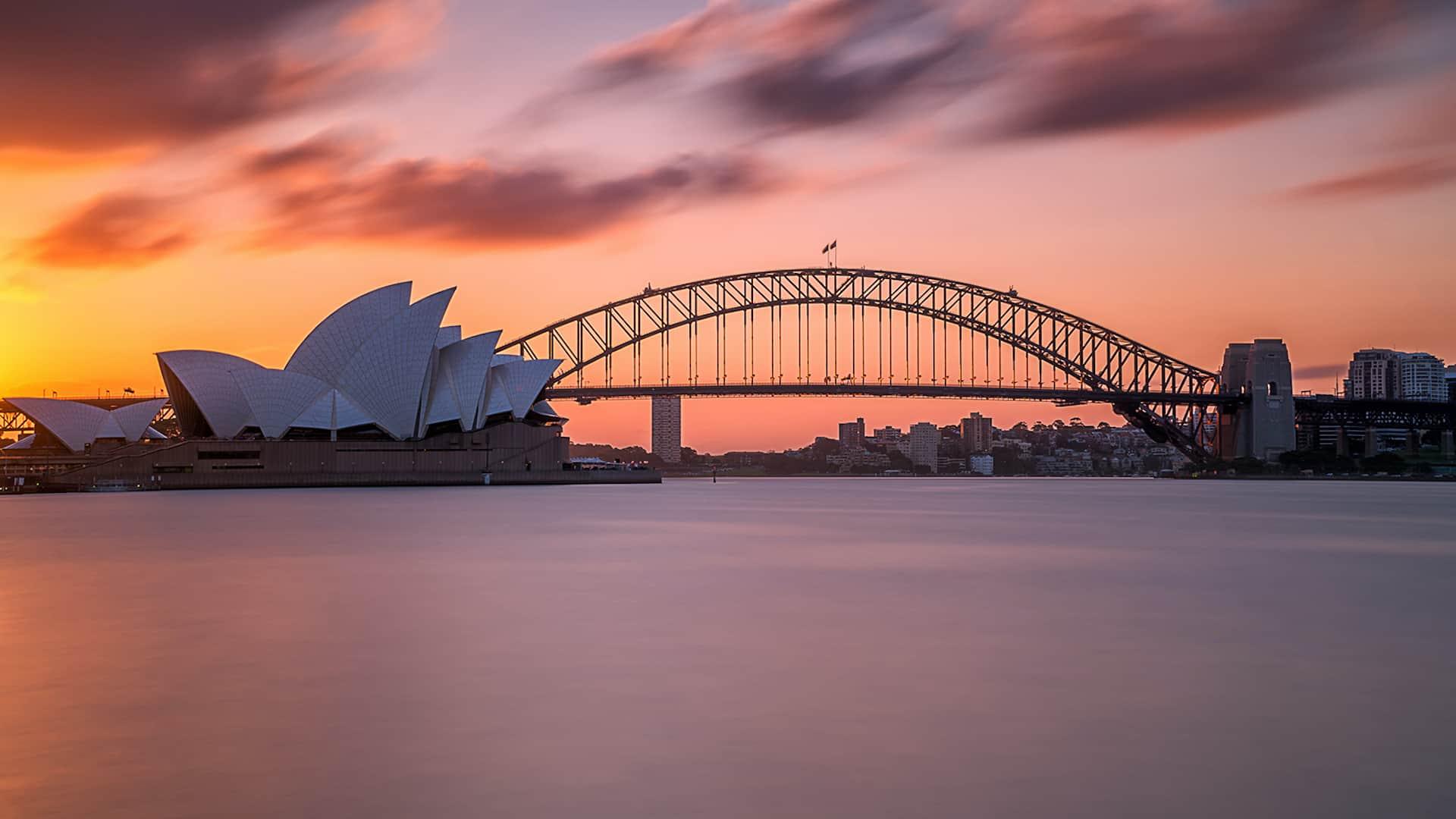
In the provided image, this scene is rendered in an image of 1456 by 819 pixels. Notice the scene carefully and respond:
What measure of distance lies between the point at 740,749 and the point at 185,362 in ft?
231

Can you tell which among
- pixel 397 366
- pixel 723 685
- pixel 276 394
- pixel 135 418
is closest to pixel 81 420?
pixel 135 418

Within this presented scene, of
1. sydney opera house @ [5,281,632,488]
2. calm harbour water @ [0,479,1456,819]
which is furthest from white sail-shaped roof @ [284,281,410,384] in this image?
calm harbour water @ [0,479,1456,819]

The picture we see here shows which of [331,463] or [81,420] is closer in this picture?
[331,463]

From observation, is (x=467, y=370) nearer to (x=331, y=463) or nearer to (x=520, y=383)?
(x=520, y=383)

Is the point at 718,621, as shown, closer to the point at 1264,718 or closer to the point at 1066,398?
the point at 1264,718

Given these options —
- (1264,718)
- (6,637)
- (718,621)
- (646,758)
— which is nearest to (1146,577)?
(718,621)

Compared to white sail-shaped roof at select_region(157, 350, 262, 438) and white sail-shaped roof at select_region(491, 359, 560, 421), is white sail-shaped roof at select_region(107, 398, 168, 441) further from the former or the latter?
white sail-shaped roof at select_region(491, 359, 560, 421)

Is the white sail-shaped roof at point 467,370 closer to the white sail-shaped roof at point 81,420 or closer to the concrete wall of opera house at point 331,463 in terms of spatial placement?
the concrete wall of opera house at point 331,463

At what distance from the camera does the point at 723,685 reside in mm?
10000

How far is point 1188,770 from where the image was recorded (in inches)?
279

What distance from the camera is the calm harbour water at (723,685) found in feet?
22.2

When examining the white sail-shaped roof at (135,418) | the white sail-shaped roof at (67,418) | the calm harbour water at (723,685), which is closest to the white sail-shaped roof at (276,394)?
the white sail-shaped roof at (67,418)

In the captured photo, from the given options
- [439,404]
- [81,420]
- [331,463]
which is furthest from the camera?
[81,420]

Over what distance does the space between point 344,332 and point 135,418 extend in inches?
1347
